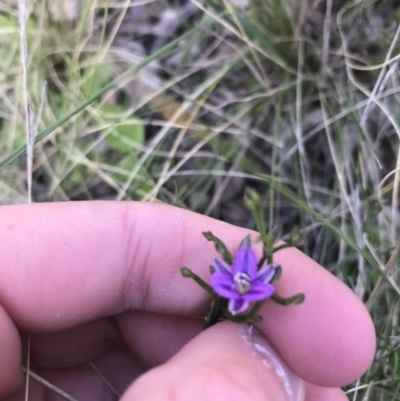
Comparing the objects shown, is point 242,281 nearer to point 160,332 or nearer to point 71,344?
point 160,332

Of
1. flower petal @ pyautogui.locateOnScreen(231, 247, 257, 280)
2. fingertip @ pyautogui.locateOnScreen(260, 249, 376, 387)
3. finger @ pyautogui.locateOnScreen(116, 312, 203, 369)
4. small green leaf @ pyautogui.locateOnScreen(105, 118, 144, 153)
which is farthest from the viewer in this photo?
small green leaf @ pyautogui.locateOnScreen(105, 118, 144, 153)

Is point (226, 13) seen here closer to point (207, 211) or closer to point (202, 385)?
point (207, 211)

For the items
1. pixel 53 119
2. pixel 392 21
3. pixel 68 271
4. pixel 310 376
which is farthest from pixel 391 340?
pixel 53 119

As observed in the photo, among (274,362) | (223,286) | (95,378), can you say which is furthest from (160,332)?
(223,286)

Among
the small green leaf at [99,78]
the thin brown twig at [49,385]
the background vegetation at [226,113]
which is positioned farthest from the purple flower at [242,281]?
the small green leaf at [99,78]

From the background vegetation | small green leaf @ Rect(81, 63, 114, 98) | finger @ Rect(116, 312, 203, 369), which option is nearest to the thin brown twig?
finger @ Rect(116, 312, 203, 369)

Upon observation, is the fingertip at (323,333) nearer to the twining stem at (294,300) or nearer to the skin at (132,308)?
the skin at (132,308)

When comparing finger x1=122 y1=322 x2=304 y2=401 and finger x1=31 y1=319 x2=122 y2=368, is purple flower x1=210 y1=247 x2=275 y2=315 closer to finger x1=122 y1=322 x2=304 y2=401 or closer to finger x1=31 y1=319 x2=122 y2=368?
finger x1=122 y1=322 x2=304 y2=401
